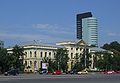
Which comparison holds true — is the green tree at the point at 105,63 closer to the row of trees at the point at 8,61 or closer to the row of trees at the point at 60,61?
the row of trees at the point at 60,61

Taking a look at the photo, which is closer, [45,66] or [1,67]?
[1,67]

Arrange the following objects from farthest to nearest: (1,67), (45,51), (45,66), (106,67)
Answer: (45,51) < (106,67) < (45,66) < (1,67)

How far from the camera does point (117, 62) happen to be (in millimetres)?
160500

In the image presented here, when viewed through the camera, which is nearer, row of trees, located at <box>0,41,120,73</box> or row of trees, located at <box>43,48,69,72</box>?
row of trees, located at <box>0,41,120,73</box>

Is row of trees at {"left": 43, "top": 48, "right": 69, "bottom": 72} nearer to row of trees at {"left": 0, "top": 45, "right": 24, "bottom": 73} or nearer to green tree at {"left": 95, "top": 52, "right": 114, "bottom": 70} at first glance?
green tree at {"left": 95, "top": 52, "right": 114, "bottom": 70}

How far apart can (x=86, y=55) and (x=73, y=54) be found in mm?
17296

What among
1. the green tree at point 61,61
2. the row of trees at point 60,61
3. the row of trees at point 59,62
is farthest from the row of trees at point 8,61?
the green tree at point 61,61

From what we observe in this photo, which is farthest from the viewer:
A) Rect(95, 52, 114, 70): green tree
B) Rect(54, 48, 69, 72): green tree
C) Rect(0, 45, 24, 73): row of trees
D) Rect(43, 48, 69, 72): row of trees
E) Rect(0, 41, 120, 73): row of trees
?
Rect(95, 52, 114, 70): green tree

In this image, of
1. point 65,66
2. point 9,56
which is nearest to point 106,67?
point 65,66

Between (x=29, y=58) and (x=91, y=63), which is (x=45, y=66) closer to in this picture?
(x=29, y=58)

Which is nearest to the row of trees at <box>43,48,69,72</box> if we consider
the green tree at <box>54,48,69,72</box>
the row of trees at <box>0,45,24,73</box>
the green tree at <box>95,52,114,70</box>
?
the green tree at <box>54,48,69,72</box>

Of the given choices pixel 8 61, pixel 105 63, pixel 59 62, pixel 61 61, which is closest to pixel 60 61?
pixel 61 61

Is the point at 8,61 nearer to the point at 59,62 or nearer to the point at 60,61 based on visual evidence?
the point at 59,62

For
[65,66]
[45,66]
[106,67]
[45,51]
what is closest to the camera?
[45,66]
